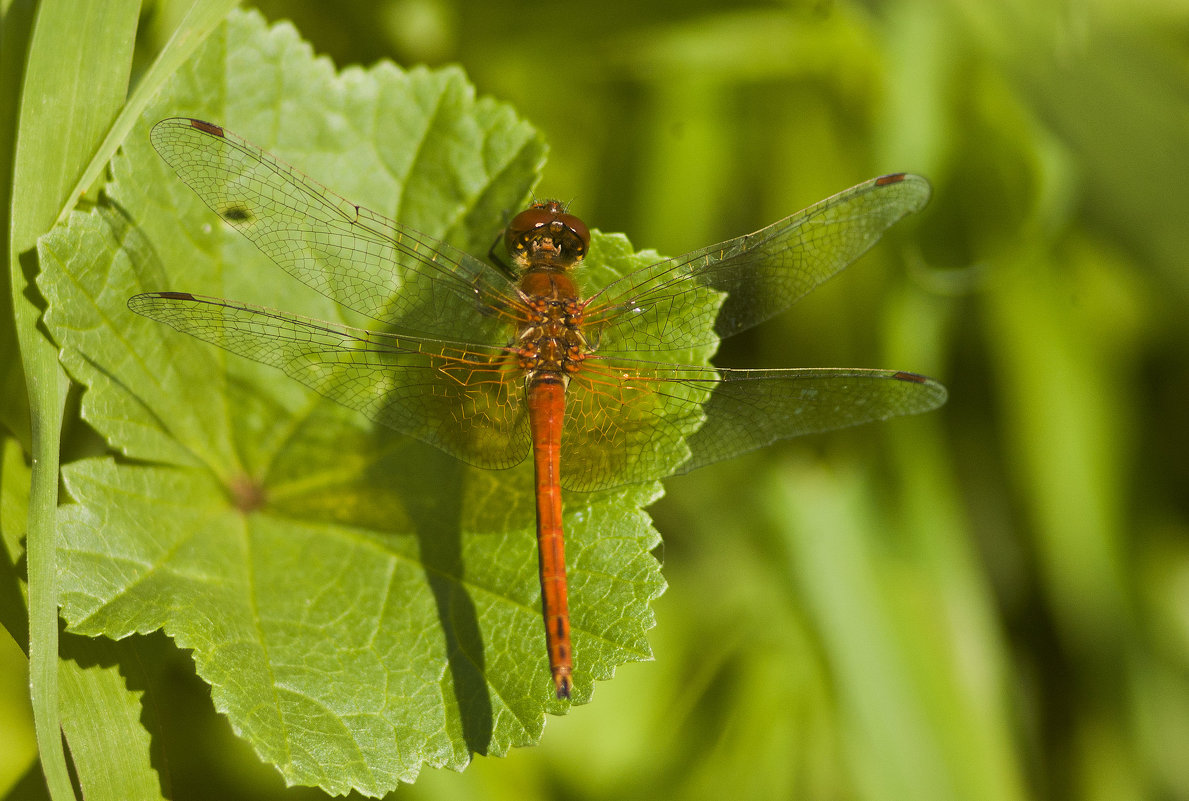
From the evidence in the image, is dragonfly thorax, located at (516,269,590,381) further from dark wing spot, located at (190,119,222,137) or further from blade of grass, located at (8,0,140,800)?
blade of grass, located at (8,0,140,800)

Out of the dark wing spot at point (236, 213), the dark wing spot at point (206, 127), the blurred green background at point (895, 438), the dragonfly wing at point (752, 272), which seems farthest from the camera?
the blurred green background at point (895, 438)

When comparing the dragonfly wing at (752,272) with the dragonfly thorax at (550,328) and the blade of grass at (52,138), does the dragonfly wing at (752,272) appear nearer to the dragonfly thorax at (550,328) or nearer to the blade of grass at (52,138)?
the dragonfly thorax at (550,328)

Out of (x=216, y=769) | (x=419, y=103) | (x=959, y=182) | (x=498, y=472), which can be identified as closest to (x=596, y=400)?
(x=498, y=472)

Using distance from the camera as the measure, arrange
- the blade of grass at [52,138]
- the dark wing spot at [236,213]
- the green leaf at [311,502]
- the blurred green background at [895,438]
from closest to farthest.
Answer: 1. the blade of grass at [52,138]
2. the green leaf at [311,502]
3. the dark wing spot at [236,213]
4. the blurred green background at [895,438]

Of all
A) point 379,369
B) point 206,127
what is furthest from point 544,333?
point 206,127

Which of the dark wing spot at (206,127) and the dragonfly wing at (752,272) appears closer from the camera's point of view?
the dark wing spot at (206,127)

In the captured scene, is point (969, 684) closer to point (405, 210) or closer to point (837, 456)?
point (837, 456)

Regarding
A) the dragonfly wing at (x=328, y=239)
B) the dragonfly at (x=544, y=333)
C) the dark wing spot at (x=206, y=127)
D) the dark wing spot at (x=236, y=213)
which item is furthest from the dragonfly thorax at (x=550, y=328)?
the dark wing spot at (x=206, y=127)
